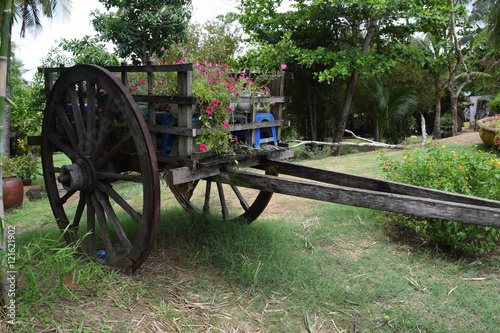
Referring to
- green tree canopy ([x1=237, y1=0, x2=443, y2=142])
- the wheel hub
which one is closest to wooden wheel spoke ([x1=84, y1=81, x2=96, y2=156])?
the wheel hub

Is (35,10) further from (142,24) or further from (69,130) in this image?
(69,130)

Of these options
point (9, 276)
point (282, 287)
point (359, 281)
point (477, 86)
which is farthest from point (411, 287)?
point (477, 86)

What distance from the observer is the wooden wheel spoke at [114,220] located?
3.69m

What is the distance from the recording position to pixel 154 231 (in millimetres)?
3359

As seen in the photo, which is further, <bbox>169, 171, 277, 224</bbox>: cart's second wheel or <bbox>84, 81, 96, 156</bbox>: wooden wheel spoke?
<bbox>169, 171, 277, 224</bbox>: cart's second wheel

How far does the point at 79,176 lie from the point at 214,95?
4.80ft

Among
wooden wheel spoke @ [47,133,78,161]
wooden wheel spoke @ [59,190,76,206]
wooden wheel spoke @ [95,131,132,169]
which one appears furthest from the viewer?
wooden wheel spoke @ [47,133,78,161]

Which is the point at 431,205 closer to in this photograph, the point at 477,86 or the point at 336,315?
the point at 336,315

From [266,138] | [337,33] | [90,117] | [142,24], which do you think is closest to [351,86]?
[337,33]

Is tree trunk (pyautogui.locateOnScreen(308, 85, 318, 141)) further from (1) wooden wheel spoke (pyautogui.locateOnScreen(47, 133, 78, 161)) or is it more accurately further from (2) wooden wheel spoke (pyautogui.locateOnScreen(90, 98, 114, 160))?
(2) wooden wheel spoke (pyautogui.locateOnScreen(90, 98, 114, 160))

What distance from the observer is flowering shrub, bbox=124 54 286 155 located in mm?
3420

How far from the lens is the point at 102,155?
401cm

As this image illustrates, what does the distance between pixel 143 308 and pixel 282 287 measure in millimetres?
1181

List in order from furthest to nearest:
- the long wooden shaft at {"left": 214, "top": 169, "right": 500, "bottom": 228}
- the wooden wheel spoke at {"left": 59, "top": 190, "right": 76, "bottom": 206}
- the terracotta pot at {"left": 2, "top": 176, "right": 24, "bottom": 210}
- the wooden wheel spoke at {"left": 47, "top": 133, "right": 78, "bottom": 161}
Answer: the terracotta pot at {"left": 2, "top": 176, "right": 24, "bottom": 210} < the wooden wheel spoke at {"left": 47, "top": 133, "right": 78, "bottom": 161} < the wooden wheel spoke at {"left": 59, "top": 190, "right": 76, "bottom": 206} < the long wooden shaft at {"left": 214, "top": 169, "right": 500, "bottom": 228}
